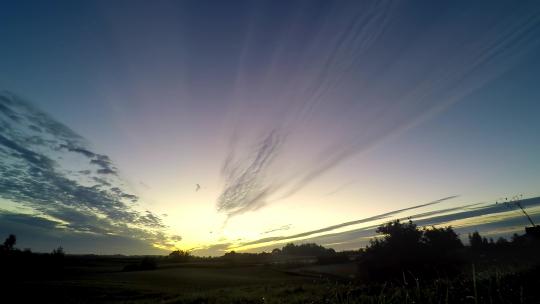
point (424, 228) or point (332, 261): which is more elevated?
point (424, 228)

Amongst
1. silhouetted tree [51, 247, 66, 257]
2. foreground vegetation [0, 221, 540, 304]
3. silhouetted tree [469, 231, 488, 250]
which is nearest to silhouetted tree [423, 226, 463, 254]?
foreground vegetation [0, 221, 540, 304]

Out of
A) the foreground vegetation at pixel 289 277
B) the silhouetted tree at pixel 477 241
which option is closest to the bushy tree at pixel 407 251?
the foreground vegetation at pixel 289 277

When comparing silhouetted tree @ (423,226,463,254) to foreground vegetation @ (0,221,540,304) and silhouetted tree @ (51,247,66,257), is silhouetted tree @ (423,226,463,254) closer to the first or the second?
foreground vegetation @ (0,221,540,304)

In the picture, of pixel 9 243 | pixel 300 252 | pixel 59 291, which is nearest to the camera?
pixel 59 291

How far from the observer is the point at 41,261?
93.4 m

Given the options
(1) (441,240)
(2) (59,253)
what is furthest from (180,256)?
(1) (441,240)

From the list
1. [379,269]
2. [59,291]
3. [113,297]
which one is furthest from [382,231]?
[59,291]

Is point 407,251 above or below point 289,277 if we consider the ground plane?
above

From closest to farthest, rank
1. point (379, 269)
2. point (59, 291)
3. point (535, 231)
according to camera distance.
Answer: point (59, 291), point (535, 231), point (379, 269)

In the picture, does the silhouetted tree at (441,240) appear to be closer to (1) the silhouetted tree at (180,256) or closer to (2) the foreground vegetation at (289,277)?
(2) the foreground vegetation at (289,277)

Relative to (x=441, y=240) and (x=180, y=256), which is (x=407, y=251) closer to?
(x=441, y=240)

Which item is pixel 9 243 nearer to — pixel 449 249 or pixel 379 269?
pixel 379 269

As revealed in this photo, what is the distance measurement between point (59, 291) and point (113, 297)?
9.42 metres

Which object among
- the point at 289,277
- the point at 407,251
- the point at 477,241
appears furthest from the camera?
the point at 477,241
